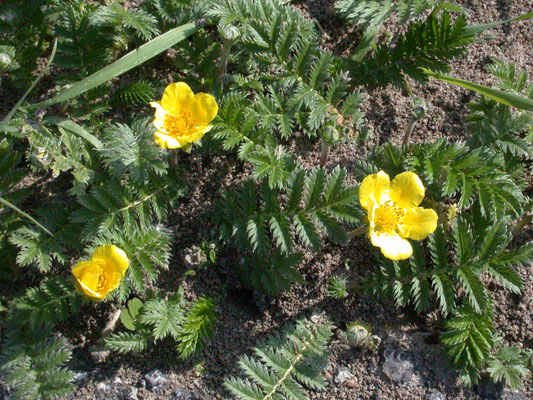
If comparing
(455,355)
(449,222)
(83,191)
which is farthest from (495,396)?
(83,191)

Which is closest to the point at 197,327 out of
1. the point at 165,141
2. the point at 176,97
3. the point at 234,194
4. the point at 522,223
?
the point at 234,194

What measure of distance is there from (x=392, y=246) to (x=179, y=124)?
47.5 inches

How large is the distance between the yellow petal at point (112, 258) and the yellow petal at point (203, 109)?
0.76 m

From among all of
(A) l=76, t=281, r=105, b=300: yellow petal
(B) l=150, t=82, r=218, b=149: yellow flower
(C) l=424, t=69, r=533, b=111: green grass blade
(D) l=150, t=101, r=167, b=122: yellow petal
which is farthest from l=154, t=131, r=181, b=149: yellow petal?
(C) l=424, t=69, r=533, b=111: green grass blade

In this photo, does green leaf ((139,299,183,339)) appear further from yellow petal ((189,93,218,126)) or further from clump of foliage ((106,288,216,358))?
yellow petal ((189,93,218,126))

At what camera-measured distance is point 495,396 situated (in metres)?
3.05

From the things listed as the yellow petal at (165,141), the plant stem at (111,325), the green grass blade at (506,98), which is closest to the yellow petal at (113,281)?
the plant stem at (111,325)

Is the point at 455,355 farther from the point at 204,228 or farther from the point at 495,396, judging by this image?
the point at 204,228

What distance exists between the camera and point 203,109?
9.82 ft

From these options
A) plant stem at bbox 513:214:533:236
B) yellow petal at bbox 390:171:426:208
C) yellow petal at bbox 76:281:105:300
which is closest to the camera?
yellow petal at bbox 76:281:105:300

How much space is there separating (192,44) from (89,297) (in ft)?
5.01

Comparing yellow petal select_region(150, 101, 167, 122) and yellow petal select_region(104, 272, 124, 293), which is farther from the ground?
yellow petal select_region(150, 101, 167, 122)

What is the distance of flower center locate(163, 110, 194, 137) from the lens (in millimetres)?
2957

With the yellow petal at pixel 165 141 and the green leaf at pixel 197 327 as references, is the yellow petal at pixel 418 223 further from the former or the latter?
the yellow petal at pixel 165 141
